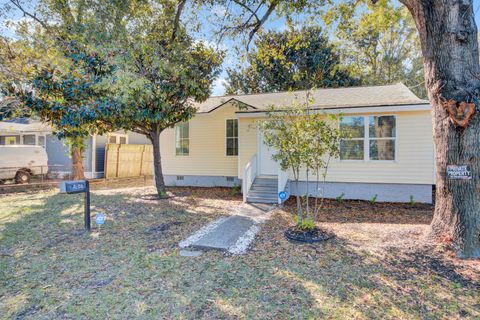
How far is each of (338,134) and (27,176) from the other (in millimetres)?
15168

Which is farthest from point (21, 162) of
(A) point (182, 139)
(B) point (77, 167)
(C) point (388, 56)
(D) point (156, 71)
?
(C) point (388, 56)

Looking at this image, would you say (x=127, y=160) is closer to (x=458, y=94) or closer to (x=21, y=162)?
(x=21, y=162)

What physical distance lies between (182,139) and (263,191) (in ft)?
17.4

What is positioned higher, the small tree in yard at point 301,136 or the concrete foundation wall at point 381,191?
the small tree in yard at point 301,136

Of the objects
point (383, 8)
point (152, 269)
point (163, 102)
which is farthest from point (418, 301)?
point (383, 8)

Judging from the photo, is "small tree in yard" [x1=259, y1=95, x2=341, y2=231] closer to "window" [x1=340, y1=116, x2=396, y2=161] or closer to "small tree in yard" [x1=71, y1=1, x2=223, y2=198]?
"small tree in yard" [x1=71, y1=1, x2=223, y2=198]

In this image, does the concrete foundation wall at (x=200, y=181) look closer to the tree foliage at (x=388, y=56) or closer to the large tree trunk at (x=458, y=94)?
the large tree trunk at (x=458, y=94)

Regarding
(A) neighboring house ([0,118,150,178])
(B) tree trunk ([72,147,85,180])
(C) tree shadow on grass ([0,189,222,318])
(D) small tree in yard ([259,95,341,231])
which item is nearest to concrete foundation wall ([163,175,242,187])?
(C) tree shadow on grass ([0,189,222,318])

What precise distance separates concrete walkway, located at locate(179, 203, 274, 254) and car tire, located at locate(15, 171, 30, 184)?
11.8 m

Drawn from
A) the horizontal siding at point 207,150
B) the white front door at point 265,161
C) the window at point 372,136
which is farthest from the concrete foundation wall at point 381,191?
the horizontal siding at point 207,150

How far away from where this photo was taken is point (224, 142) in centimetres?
1256

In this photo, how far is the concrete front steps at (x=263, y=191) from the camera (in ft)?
31.5

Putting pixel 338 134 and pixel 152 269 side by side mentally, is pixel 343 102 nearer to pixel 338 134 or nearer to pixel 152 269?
pixel 338 134

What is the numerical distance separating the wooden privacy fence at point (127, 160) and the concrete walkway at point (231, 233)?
10835mm
